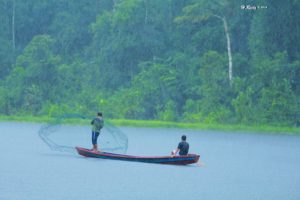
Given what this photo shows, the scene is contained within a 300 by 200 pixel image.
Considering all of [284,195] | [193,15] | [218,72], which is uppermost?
[193,15]

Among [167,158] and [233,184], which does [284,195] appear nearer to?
[233,184]

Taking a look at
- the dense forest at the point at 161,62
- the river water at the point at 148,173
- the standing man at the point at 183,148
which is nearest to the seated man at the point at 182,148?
the standing man at the point at 183,148

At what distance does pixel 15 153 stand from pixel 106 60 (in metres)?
31.6

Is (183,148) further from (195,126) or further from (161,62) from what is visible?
(161,62)

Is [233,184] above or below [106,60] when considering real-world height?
below

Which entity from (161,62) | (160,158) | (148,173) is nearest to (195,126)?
(161,62)

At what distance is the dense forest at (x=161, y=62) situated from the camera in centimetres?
6019

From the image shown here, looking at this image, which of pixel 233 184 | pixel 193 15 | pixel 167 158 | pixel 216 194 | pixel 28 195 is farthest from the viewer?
pixel 193 15

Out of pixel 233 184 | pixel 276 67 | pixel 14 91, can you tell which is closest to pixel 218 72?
pixel 276 67

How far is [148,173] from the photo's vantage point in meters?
32.1

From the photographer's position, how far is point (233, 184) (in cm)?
3017

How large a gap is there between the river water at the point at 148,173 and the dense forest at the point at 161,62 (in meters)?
11.4

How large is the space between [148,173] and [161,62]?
118 feet

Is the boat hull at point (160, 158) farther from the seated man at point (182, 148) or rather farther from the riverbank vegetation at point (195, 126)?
the riverbank vegetation at point (195, 126)
